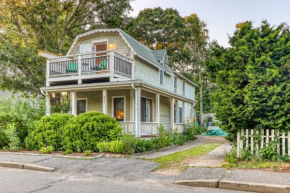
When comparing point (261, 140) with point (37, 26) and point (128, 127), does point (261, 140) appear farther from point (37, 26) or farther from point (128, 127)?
point (37, 26)

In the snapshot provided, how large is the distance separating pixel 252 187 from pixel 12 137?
9442mm

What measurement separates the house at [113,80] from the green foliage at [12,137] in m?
2.95

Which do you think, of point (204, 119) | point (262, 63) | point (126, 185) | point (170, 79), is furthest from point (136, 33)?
point (126, 185)

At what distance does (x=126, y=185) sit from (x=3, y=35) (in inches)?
830

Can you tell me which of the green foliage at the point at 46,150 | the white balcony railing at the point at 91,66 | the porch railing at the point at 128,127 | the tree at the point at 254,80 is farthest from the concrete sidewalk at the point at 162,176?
the white balcony railing at the point at 91,66

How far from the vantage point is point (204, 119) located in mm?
35500

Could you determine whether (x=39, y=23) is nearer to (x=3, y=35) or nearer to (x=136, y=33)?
(x=3, y=35)

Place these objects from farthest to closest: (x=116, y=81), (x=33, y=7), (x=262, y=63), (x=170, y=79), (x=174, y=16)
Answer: (x=174, y=16) → (x=170, y=79) → (x=33, y=7) → (x=116, y=81) → (x=262, y=63)

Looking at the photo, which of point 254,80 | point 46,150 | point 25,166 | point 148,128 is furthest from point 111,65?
point 254,80

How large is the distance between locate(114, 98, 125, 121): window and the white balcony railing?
6.09 ft

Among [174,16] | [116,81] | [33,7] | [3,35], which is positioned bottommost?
[116,81]

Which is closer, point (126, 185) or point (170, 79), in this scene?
point (126, 185)

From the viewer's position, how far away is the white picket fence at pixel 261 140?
6809 mm

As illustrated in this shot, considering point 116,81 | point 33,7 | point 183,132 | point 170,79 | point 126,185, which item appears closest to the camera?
point 126,185
